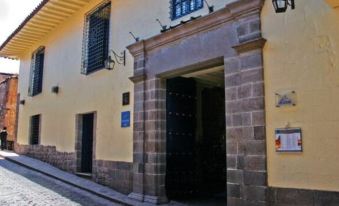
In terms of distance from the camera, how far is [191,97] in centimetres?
822

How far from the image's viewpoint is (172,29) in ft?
23.0

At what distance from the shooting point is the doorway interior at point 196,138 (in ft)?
25.1

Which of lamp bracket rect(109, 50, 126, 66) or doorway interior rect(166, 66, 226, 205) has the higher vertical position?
lamp bracket rect(109, 50, 126, 66)

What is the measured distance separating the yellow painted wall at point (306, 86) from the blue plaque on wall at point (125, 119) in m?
3.68

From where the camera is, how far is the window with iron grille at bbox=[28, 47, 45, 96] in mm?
13883

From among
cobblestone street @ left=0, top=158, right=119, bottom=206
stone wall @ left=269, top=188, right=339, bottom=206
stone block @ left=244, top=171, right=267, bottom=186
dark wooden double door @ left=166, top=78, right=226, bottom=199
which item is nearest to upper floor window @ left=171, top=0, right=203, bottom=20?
dark wooden double door @ left=166, top=78, right=226, bottom=199

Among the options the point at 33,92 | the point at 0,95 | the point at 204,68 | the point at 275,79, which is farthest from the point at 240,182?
the point at 0,95

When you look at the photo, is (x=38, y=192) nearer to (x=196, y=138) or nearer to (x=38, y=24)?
(x=196, y=138)

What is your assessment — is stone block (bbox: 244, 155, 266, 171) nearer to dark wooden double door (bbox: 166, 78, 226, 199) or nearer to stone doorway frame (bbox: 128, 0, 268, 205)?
stone doorway frame (bbox: 128, 0, 268, 205)

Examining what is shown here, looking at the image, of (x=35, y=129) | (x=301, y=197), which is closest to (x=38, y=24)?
(x=35, y=129)

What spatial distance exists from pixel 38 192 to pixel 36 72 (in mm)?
7333

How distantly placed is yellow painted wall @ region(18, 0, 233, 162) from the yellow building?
0.04 m

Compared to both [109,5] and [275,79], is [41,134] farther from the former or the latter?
[275,79]

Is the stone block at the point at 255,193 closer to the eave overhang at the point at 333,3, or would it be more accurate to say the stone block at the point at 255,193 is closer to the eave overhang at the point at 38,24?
the eave overhang at the point at 333,3
